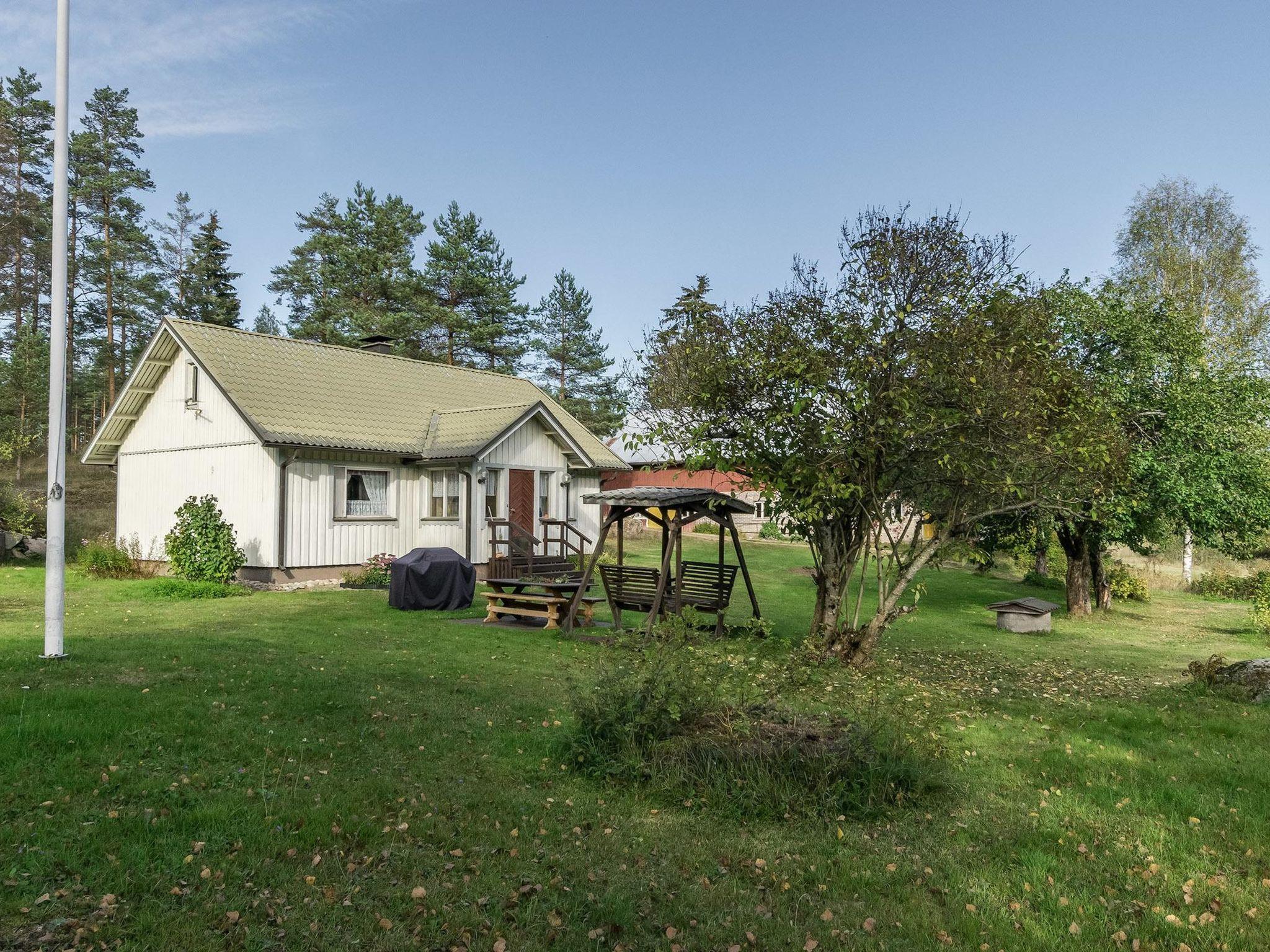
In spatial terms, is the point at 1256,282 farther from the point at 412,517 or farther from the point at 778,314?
the point at 412,517

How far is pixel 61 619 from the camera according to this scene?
9055 mm

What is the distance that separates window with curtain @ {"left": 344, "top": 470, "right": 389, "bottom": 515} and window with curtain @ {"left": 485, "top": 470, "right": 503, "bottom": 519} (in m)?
2.42

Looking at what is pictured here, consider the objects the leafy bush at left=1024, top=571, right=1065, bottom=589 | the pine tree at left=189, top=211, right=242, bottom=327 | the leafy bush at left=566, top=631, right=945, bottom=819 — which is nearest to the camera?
the leafy bush at left=566, top=631, right=945, bottom=819

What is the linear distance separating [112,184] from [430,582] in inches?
1274

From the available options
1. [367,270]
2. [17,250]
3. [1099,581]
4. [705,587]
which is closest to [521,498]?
[705,587]

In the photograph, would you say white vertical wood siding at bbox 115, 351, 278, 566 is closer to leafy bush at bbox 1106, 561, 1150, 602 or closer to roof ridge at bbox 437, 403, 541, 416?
roof ridge at bbox 437, 403, 541, 416

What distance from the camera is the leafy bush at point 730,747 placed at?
18.8 ft

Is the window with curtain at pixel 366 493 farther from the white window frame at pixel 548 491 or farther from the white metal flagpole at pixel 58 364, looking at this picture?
the white metal flagpole at pixel 58 364

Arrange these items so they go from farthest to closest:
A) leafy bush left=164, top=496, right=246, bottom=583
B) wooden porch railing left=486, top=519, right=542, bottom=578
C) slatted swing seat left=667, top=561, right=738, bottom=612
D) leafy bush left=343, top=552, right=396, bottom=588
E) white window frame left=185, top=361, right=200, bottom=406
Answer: white window frame left=185, top=361, right=200, bottom=406
leafy bush left=343, top=552, right=396, bottom=588
leafy bush left=164, top=496, right=246, bottom=583
wooden porch railing left=486, top=519, right=542, bottom=578
slatted swing seat left=667, top=561, right=738, bottom=612

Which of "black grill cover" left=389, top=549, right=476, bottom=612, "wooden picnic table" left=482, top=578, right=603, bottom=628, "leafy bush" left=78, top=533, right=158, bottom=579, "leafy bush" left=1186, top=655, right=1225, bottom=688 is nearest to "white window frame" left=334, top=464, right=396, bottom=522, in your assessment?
"black grill cover" left=389, top=549, right=476, bottom=612

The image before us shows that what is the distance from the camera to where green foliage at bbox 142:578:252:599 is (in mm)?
16531

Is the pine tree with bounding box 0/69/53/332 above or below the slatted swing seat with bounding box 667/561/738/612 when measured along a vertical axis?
above

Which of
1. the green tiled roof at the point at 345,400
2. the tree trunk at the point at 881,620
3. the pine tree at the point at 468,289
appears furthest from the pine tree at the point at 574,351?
the tree trunk at the point at 881,620

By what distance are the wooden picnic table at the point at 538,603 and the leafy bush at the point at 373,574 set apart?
494 centimetres
